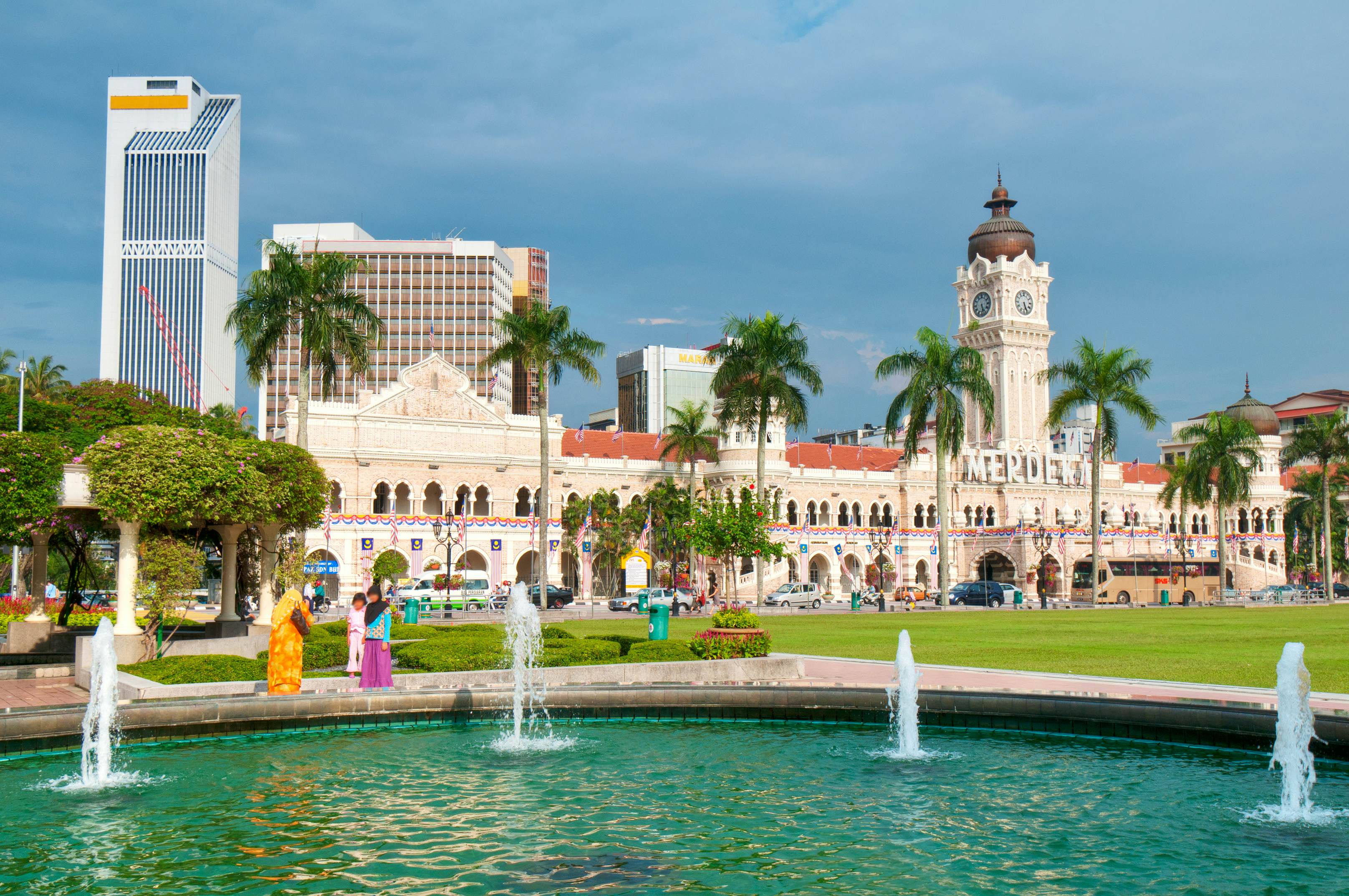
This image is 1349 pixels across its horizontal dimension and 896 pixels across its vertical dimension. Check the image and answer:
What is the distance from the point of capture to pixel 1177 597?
64.1m

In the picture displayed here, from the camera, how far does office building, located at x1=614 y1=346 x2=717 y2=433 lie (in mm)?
158375

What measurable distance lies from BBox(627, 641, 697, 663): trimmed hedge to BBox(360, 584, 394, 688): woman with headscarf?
441 cm

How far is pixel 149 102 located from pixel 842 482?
125 metres

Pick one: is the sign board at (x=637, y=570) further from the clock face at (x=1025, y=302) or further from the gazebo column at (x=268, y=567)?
the clock face at (x=1025, y=302)

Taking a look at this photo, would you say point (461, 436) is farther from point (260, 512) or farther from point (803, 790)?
point (803, 790)

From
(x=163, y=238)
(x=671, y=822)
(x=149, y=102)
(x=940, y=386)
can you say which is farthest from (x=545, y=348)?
(x=149, y=102)

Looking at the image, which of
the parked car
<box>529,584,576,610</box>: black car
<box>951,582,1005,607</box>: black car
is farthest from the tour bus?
<box>529,584,576,610</box>: black car

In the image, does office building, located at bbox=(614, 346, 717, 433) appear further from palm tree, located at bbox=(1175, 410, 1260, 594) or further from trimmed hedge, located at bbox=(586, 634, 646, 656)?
trimmed hedge, located at bbox=(586, 634, 646, 656)

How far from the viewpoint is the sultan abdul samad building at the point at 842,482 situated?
6594 centimetres

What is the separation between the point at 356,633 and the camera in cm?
1720

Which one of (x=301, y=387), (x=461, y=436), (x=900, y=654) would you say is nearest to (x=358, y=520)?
(x=461, y=436)

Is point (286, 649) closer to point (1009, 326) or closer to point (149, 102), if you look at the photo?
point (1009, 326)

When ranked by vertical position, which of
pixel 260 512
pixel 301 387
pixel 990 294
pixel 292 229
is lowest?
pixel 260 512

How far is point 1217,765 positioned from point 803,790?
459 cm
